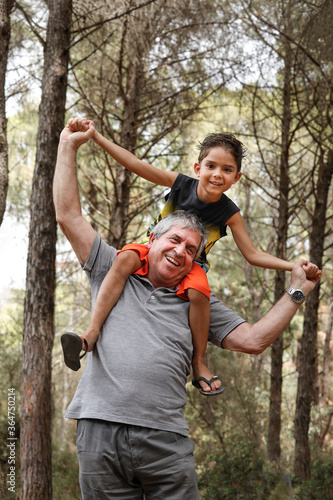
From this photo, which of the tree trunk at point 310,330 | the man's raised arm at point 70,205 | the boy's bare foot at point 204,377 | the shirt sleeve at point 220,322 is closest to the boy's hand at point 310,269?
the shirt sleeve at point 220,322

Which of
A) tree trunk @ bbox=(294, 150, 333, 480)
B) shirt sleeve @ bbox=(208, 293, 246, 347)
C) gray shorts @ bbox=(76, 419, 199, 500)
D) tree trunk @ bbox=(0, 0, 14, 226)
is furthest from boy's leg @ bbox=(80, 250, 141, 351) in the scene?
tree trunk @ bbox=(294, 150, 333, 480)

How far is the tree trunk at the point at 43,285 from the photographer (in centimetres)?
451

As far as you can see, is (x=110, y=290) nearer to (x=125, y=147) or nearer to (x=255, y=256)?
(x=255, y=256)

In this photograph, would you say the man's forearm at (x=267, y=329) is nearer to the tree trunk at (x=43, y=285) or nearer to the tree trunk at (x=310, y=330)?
the tree trunk at (x=43, y=285)

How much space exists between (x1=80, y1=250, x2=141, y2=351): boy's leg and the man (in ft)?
0.09

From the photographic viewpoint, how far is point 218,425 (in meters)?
10.5

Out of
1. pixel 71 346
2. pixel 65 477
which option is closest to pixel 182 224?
pixel 71 346


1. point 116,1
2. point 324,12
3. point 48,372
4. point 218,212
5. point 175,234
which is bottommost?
point 48,372

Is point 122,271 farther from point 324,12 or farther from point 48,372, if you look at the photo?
point 324,12

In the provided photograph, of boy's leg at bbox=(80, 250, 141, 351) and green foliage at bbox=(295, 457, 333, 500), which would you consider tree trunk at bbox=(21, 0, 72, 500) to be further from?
boy's leg at bbox=(80, 250, 141, 351)

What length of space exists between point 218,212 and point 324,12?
10.1 feet

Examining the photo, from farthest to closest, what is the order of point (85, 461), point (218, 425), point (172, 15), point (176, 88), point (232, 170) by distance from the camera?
1. point (218, 425)
2. point (176, 88)
3. point (172, 15)
4. point (232, 170)
5. point (85, 461)

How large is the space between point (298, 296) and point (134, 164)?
99 cm

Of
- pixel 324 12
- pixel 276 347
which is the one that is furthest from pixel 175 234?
pixel 276 347
